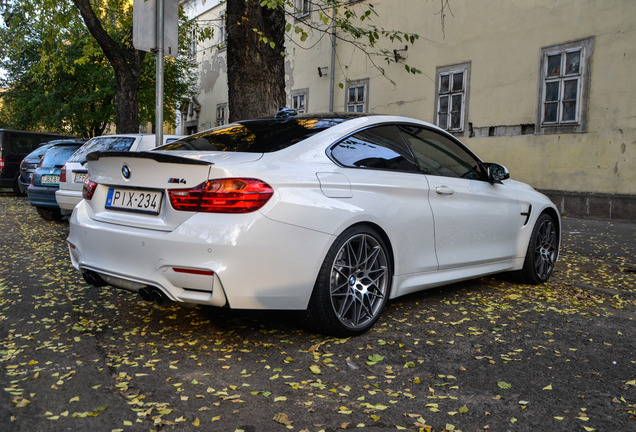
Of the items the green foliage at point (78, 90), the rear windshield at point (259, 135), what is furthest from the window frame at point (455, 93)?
the green foliage at point (78, 90)

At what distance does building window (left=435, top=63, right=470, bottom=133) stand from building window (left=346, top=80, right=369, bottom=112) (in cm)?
305

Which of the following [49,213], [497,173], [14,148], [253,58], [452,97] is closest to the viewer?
[497,173]

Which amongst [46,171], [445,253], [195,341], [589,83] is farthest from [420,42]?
[195,341]

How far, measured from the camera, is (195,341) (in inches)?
152

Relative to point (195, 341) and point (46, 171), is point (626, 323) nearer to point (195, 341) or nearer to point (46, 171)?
point (195, 341)

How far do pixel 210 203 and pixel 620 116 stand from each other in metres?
11.2

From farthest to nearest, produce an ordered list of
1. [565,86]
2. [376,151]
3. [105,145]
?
[565,86] → [105,145] → [376,151]

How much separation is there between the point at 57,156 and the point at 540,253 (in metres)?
8.80

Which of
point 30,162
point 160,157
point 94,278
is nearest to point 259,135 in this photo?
point 160,157

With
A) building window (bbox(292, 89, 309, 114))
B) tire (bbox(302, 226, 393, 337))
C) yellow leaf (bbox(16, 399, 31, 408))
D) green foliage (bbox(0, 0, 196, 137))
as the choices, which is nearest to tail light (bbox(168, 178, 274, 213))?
tire (bbox(302, 226, 393, 337))

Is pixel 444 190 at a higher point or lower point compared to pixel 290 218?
higher

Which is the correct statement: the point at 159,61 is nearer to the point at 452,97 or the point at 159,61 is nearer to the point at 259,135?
the point at 259,135

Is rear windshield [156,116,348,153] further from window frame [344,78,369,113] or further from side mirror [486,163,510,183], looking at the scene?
window frame [344,78,369,113]

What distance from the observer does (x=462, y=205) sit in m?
4.85
